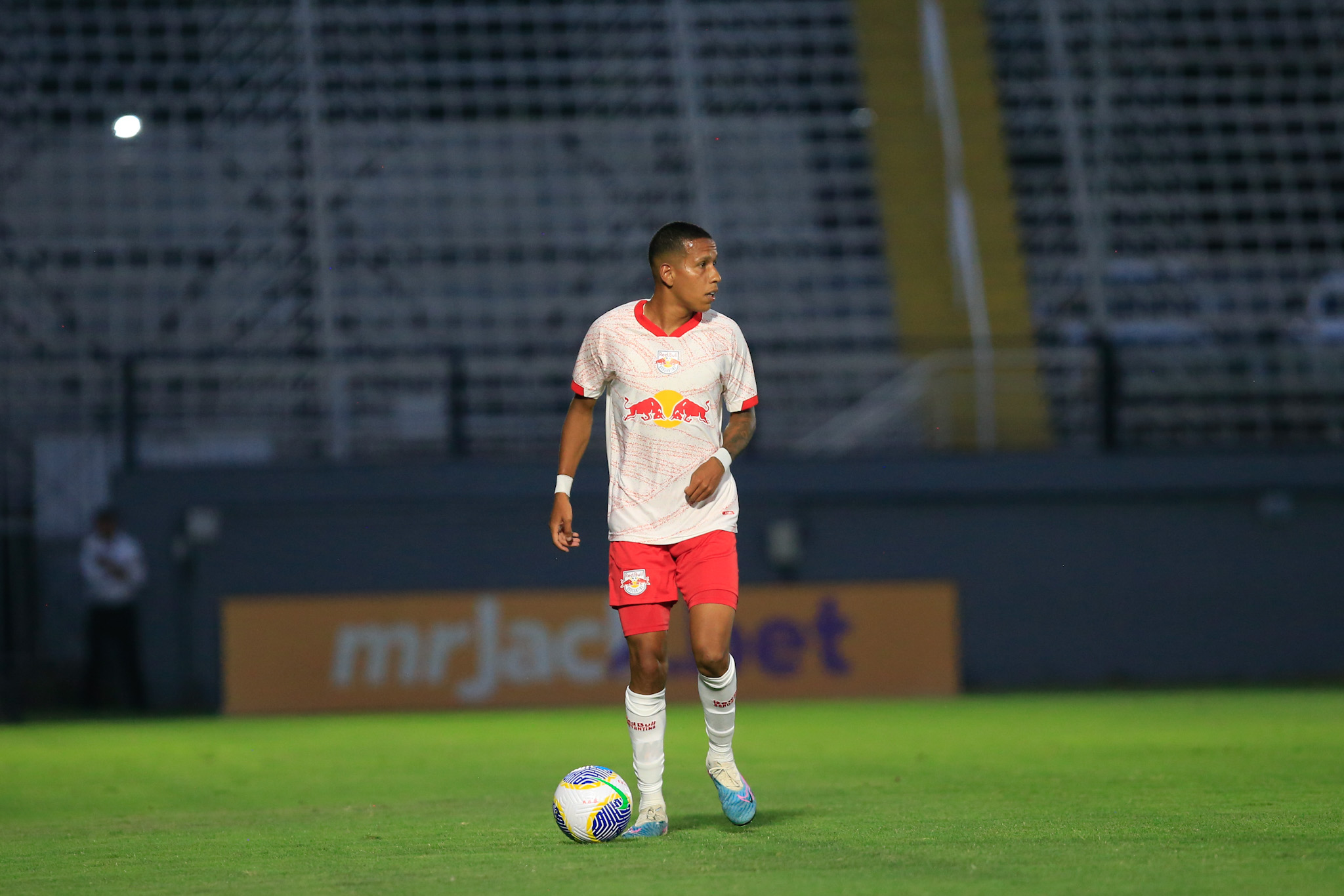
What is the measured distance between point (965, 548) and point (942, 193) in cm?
509

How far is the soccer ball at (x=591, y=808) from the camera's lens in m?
5.61

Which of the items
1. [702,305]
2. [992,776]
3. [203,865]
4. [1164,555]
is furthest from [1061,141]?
[203,865]

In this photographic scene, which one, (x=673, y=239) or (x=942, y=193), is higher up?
(x=942, y=193)

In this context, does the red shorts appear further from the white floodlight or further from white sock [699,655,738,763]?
the white floodlight

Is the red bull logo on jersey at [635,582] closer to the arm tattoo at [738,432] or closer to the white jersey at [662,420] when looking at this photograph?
the white jersey at [662,420]

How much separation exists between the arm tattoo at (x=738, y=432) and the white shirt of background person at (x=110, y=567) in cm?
900

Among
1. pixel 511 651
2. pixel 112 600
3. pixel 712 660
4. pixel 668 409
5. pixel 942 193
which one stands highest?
pixel 942 193

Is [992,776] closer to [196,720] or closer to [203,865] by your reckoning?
[203,865]

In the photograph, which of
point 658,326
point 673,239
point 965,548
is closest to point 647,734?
point 658,326

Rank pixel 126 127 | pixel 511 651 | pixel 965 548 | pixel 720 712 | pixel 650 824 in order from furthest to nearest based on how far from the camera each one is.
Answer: pixel 126 127 < pixel 965 548 < pixel 511 651 < pixel 720 712 < pixel 650 824

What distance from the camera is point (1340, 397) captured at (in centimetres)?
1591

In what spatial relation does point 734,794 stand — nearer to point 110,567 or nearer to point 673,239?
point 673,239

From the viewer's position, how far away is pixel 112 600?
13977mm

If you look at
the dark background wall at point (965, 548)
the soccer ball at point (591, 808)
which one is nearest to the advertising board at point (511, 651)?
the dark background wall at point (965, 548)
